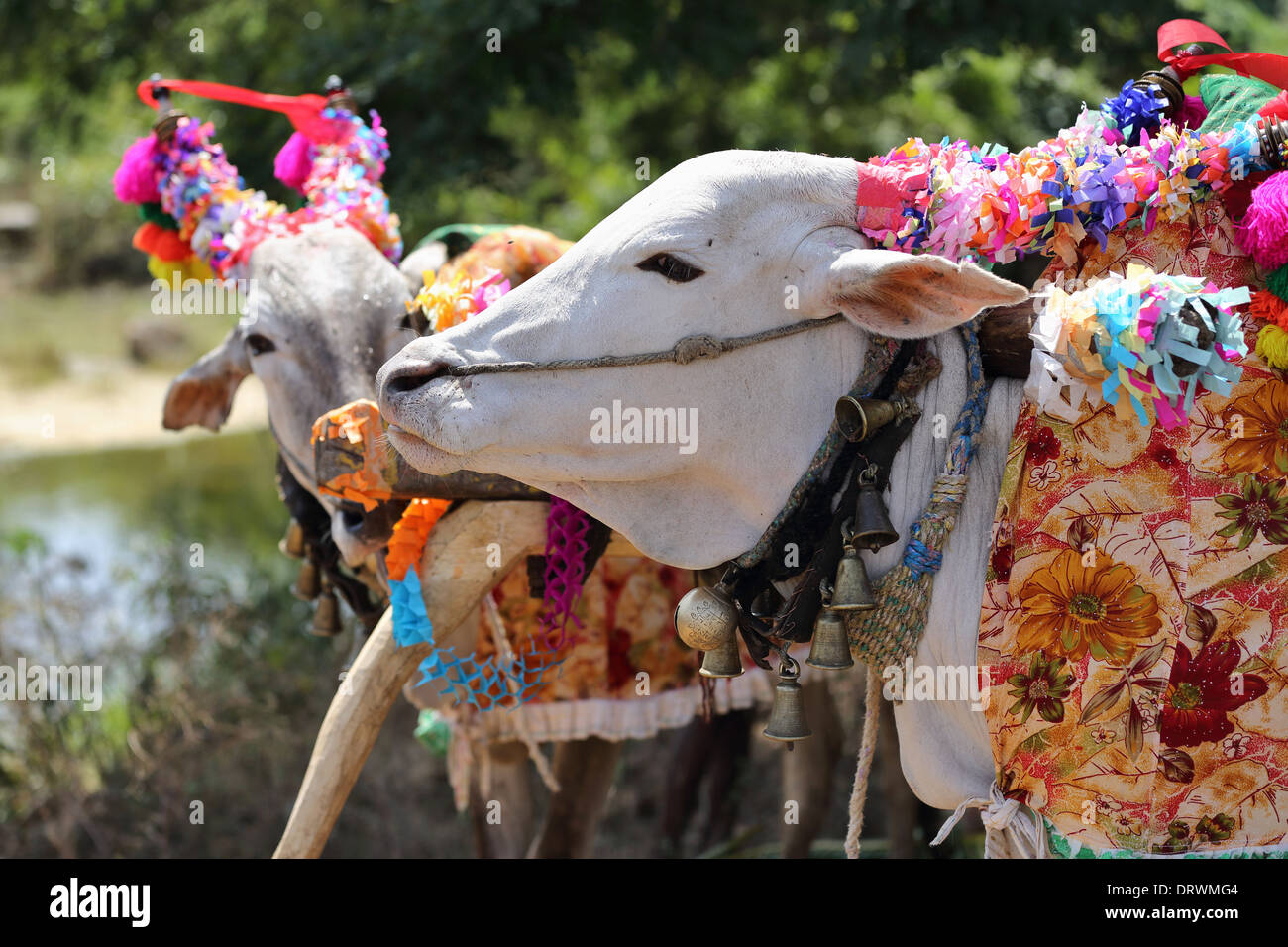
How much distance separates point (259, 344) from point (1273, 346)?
99.8 inches

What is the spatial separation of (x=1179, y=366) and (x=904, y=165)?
56 centimetres

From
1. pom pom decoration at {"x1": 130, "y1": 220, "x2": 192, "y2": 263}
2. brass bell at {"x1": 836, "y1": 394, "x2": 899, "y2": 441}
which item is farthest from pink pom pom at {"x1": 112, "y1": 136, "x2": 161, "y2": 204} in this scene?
brass bell at {"x1": 836, "y1": 394, "x2": 899, "y2": 441}

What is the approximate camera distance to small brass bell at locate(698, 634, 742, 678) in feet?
7.53

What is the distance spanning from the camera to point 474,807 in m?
4.03

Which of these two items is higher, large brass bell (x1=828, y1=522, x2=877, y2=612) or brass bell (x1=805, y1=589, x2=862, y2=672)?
large brass bell (x1=828, y1=522, x2=877, y2=612)

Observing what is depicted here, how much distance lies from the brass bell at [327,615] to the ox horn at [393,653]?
3.25 feet

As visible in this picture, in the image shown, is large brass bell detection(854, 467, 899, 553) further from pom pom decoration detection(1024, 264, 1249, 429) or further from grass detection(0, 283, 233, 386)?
grass detection(0, 283, 233, 386)

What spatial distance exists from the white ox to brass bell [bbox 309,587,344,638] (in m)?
1.82

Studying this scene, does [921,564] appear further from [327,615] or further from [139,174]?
[139,174]

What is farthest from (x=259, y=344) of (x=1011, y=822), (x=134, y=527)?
(x=134, y=527)

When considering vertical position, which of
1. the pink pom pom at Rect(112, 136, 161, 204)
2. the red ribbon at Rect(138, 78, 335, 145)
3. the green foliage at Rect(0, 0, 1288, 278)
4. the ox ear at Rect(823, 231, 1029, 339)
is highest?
the green foliage at Rect(0, 0, 1288, 278)

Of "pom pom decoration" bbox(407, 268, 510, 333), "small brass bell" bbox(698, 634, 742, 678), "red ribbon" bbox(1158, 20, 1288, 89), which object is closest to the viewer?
"small brass bell" bbox(698, 634, 742, 678)

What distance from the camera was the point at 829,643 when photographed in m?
2.16
